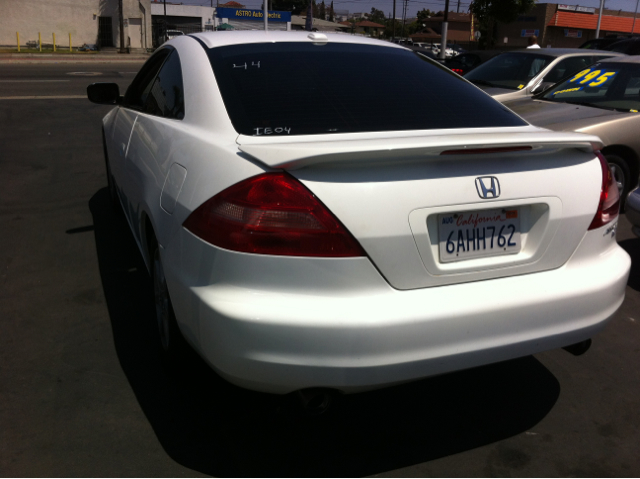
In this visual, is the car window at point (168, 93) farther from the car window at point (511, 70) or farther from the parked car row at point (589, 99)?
the car window at point (511, 70)

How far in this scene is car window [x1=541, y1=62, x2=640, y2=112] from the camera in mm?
6273

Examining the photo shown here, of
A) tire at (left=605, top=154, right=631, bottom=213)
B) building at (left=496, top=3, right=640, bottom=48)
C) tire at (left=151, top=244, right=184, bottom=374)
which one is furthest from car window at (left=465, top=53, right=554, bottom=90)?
building at (left=496, top=3, right=640, bottom=48)

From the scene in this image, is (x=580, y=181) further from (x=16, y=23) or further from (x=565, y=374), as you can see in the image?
(x=16, y=23)

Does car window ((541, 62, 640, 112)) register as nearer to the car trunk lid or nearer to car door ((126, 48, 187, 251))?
the car trunk lid

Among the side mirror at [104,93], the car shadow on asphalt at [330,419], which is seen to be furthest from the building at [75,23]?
the car shadow on asphalt at [330,419]

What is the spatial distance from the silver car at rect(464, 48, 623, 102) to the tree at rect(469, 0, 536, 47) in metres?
18.4

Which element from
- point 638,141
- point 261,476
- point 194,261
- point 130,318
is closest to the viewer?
point 194,261

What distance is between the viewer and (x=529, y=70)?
864 cm

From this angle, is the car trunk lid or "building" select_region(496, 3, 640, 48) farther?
"building" select_region(496, 3, 640, 48)

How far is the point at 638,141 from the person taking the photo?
19.1 ft

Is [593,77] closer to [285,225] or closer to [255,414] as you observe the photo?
[255,414]

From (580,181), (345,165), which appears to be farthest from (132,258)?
(580,181)

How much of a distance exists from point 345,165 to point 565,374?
1.85 metres

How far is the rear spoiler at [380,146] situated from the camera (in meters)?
2.05
